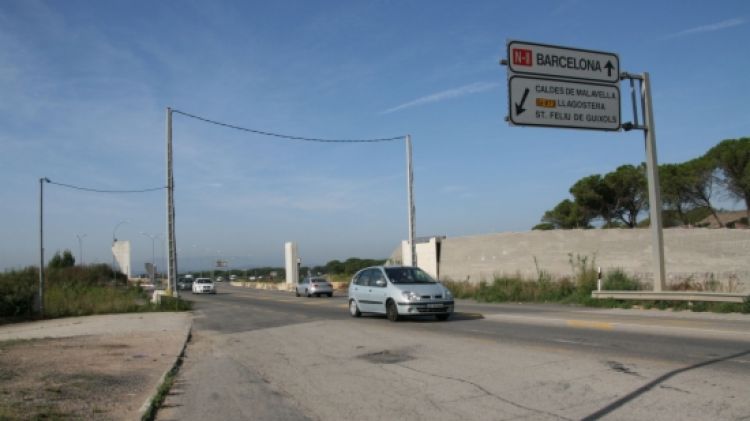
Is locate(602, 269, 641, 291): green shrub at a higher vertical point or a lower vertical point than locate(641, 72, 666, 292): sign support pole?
lower

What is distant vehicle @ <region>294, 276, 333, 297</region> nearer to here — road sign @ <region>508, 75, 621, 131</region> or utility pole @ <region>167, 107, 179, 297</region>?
utility pole @ <region>167, 107, 179, 297</region>

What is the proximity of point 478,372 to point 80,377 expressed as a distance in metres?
5.86

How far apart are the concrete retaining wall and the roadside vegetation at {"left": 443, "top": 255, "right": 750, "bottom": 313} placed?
0.87 metres

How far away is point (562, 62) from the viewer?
20266mm

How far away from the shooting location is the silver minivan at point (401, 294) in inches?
658

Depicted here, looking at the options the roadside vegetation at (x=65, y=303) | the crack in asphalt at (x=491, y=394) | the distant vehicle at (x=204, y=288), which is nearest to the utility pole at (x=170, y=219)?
the roadside vegetation at (x=65, y=303)

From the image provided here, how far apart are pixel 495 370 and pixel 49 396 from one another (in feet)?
19.4

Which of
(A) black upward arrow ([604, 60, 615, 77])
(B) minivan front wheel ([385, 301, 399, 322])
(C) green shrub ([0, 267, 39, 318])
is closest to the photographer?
(B) minivan front wheel ([385, 301, 399, 322])

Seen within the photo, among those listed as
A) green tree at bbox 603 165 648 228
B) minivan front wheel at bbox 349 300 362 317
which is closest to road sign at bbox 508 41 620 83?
minivan front wheel at bbox 349 300 362 317

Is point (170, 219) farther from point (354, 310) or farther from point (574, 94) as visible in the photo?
point (574, 94)

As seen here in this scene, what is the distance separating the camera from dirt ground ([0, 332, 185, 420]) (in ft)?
23.6

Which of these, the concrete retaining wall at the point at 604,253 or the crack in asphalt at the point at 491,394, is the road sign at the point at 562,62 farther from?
the crack in asphalt at the point at 491,394

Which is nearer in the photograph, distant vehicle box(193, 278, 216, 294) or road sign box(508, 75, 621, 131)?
road sign box(508, 75, 621, 131)

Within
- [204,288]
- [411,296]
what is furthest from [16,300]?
[204,288]
